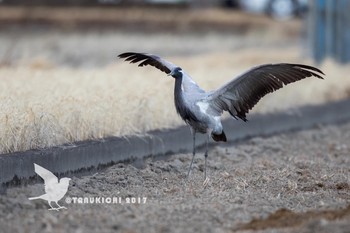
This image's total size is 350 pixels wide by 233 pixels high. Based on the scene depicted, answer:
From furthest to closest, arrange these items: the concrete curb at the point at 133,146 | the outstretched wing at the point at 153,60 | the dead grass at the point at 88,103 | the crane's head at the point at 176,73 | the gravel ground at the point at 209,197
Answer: the outstretched wing at the point at 153,60 < the crane's head at the point at 176,73 < the dead grass at the point at 88,103 < the concrete curb at the point at 133,146 < the gravel ground at the point at 209,197

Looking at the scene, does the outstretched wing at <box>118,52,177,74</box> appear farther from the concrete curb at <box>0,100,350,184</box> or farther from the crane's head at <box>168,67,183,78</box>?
the concrete curb at <box>0,100,350,184</box>

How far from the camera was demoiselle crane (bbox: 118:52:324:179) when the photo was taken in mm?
10266

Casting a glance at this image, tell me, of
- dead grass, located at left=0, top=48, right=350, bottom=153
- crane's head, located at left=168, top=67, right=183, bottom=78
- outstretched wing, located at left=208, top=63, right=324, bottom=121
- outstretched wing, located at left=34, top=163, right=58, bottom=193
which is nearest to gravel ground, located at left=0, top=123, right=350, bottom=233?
outstretched wing, located at left=34, top=163, right=58, bottom=193

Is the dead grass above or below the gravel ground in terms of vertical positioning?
above

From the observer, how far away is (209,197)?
9.12 m

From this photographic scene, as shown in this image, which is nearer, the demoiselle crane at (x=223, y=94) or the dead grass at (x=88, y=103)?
the dead grass at (x=88, y=103)

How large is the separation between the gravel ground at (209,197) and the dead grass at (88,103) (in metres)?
0.55

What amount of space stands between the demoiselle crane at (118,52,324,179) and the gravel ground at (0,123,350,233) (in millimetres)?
605

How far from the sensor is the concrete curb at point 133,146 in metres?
9.34

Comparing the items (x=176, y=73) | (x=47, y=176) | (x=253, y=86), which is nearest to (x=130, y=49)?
(x=253, y=86)

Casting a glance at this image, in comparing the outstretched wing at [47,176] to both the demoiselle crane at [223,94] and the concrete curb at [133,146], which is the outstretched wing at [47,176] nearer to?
the concrete curb at [133,146]

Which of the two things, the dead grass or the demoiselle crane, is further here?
the demoiselle crane

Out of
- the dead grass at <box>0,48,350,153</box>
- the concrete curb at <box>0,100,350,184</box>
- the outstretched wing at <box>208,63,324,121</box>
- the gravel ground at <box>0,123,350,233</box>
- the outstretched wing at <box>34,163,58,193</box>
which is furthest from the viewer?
the outstretched wing at <box>208,63,324,121</box>

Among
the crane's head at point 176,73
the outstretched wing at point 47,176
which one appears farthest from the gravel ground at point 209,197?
the crane's head at point 176,73
